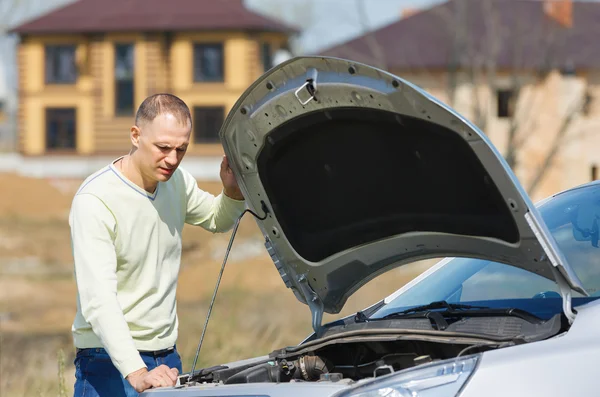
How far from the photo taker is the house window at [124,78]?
47375 millimetres

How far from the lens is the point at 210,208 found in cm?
497

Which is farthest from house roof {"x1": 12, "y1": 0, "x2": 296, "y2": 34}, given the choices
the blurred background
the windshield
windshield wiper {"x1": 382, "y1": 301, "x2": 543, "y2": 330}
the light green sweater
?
windshield wiper {"x1": 382, "y1": 301, "x2": 543, "y2": 330}

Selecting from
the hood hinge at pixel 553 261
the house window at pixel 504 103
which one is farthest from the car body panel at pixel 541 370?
the house window at pixel 504 103

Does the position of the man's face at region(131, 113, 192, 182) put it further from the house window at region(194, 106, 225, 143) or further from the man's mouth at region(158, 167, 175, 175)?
the house window at region(194, 106, 225, 143)

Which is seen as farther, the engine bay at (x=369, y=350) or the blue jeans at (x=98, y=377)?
the blue jeans at (x=98, y=377)

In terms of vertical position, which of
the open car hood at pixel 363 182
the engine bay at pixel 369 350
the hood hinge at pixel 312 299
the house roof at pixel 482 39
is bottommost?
the engine bay at pixel 369 350

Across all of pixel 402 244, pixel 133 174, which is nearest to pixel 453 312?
pixel 402 244

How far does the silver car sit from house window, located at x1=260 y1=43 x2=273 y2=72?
4278 cm

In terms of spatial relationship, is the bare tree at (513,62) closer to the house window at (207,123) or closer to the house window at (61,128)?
the house window at (207,123)

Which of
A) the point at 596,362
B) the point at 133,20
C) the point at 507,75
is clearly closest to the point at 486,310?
the point at 596,362

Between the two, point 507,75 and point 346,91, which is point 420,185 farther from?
point 507,75

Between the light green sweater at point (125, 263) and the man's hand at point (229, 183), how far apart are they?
19cm

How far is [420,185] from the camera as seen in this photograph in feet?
13.5

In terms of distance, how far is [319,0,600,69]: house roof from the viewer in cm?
4038
